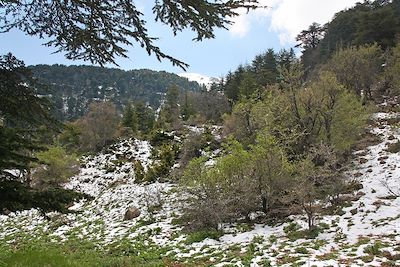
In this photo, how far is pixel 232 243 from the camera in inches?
544

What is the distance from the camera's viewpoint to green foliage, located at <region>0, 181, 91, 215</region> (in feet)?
14.2

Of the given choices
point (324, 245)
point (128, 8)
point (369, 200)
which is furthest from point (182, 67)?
point (369, 200)

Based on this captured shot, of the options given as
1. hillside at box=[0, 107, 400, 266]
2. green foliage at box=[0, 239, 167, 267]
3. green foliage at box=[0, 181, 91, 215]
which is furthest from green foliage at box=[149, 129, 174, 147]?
green foliage at box=[0, 181, 91, 215]

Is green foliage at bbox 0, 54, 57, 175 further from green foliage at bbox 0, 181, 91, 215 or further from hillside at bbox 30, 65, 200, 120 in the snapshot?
hillside at bbox 30, 65, 200, 120

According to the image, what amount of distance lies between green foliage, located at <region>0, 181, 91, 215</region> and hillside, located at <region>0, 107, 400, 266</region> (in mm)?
442

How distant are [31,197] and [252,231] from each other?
12.2 meters

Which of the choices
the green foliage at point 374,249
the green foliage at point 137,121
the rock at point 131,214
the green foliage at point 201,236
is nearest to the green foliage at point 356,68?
the rock at point 131,214

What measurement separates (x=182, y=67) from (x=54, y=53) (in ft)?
5.33

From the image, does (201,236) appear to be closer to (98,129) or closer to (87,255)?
(87,255)

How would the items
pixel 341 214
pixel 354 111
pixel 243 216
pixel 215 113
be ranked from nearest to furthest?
pixel 341 214 < pixel 243 216 < pixel 354 111 < pixel 215 113

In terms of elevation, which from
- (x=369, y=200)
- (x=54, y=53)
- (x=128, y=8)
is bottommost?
(x=369, y=200)

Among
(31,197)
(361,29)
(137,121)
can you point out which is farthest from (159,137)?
(31,197)

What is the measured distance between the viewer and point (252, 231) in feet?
50.1

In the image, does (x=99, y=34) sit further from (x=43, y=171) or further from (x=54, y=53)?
(x=43, y=171)
